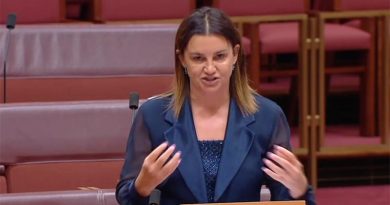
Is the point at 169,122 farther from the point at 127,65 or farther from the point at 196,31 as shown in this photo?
the point at 127,65

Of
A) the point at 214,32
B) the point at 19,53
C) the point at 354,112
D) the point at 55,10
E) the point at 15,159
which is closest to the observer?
the point at 214,32

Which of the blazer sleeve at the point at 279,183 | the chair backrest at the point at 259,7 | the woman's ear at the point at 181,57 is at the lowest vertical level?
the blazer sleeve at the point at 279,183

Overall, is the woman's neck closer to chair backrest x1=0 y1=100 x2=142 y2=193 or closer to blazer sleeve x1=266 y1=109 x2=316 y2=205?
blazer sleeve x1=266 y1=109 x2=316 y2=205

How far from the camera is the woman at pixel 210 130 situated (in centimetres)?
79

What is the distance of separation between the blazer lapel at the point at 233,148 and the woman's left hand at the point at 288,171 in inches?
1.5

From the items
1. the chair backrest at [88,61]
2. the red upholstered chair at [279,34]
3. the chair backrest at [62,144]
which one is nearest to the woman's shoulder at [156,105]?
the chair backrest at [62,144]

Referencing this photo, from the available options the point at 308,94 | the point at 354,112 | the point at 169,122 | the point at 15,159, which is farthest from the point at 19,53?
the point at 354,112

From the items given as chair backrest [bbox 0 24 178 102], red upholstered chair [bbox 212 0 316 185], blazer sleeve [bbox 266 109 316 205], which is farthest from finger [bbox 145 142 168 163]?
red upholstered chair [bbox 212 0 316 185]

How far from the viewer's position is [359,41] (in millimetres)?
1604

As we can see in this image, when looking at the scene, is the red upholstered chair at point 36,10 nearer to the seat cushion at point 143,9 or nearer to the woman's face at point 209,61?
the seat cushion at point 143,9

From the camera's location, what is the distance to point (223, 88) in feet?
2.65

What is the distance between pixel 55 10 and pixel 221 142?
0.83 metres

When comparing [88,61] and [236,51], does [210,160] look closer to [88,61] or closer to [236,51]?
[236,51]

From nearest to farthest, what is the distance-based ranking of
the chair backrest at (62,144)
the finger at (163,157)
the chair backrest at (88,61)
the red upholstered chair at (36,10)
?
the finger at (163,157), the chair backrest at (62,144), the chair backrest at (88,61), the red upholstered chair at (36,10)
